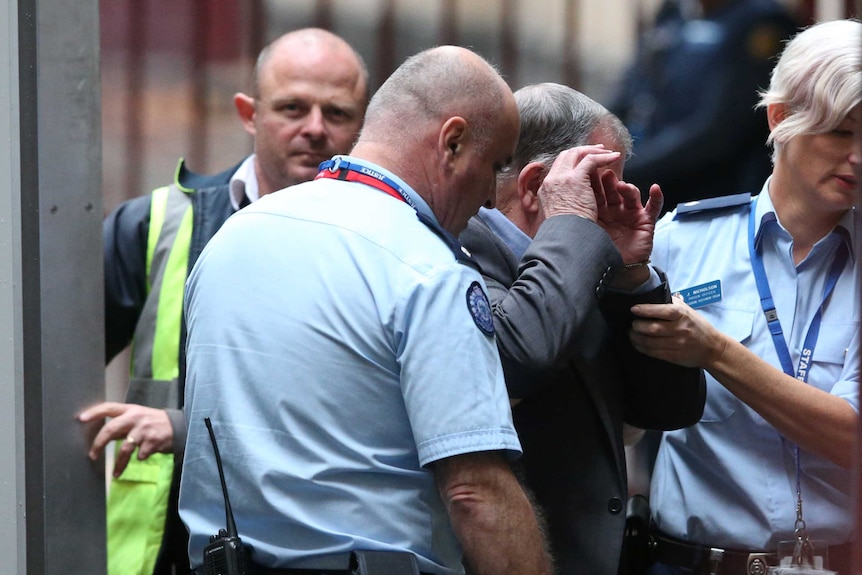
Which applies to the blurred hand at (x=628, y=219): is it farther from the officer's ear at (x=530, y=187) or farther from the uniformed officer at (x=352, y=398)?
the uniformed officer at (x=352, y=398)

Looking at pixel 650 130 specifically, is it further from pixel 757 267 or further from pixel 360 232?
pixel 360 232

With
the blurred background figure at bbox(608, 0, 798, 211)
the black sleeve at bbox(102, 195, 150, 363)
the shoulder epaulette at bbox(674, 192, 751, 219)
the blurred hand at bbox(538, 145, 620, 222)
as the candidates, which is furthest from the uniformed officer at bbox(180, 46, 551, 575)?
the blurred background figure at bbox(608, 0, 798, 211)

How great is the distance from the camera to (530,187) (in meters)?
1.92

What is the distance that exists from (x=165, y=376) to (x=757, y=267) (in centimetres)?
120

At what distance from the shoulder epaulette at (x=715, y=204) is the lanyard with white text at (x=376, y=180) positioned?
69 cm

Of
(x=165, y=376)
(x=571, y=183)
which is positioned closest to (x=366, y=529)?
(x=571, y=183)

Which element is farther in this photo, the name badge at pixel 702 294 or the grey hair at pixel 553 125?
the name badge at pixel 702 294

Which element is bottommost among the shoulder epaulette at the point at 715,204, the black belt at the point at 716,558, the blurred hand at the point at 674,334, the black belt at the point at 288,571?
the black belt at the point at 716,558

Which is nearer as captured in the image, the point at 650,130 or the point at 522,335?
the point at 522,335

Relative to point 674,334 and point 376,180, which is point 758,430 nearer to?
point 674,334

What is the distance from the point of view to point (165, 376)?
242 centimetres

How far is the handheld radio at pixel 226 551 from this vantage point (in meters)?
1.45

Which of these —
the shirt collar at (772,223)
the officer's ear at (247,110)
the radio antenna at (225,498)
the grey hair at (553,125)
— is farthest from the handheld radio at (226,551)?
the officer's ear at (247,110)

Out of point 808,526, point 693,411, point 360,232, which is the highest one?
point 360,232
